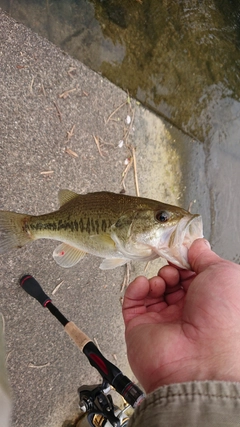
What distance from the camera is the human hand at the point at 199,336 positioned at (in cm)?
139

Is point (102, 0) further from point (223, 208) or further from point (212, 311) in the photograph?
point (212, 311)

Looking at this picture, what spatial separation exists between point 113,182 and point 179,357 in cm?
232

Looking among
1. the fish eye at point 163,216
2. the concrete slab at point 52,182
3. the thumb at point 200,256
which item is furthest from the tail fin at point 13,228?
the thumb at point 200,256

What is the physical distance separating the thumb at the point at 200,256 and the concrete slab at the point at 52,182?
1590 millimetres

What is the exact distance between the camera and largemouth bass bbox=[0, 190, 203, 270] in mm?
1780

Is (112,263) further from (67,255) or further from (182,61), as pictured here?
(182,61)

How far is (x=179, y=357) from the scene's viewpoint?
1.45 metres

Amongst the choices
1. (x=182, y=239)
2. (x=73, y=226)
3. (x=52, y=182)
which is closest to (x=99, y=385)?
(x=73, y=226)

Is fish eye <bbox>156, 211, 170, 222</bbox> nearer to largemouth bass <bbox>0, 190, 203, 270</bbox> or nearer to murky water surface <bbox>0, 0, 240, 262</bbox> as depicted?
largemouth bass <bbox>0, 190, 203, 270</bbox>

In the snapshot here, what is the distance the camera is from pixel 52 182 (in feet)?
10.00

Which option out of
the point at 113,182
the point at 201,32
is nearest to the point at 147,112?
the point at 113,182

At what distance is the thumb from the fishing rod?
0.79m

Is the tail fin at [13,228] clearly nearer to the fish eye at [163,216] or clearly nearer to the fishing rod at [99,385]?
the fishing rod at [99,385]

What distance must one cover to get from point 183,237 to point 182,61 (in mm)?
3566
